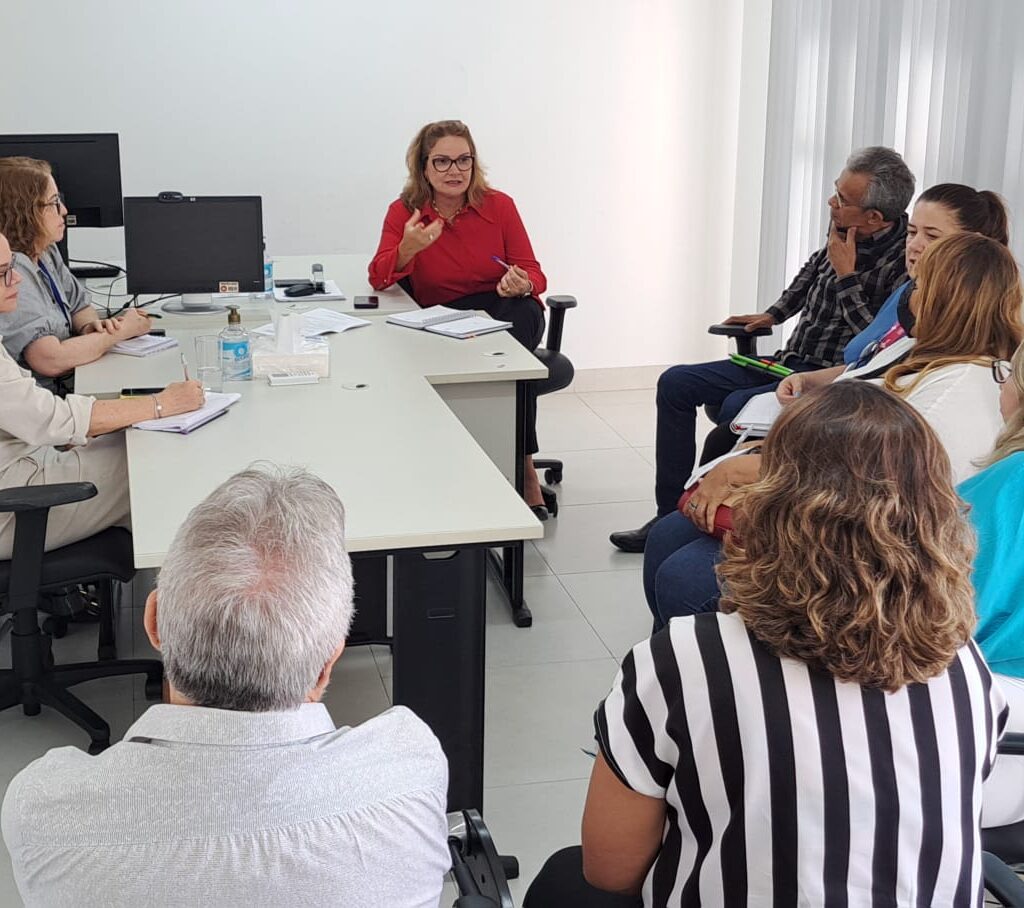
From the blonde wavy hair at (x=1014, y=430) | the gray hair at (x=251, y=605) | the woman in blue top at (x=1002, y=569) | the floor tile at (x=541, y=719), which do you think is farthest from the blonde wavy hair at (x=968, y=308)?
the gray hair at (x=251, y=605)

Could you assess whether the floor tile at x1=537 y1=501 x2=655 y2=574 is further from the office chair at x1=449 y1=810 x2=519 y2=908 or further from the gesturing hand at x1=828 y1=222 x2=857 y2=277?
the office chair at x1=449 y1=810 x2=519 y2=908

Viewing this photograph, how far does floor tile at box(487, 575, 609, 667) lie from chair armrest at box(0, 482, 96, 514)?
1257 millimetres

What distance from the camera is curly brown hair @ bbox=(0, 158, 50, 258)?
12.0 ft

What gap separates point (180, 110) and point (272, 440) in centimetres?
325

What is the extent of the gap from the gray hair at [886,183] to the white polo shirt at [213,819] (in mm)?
3237

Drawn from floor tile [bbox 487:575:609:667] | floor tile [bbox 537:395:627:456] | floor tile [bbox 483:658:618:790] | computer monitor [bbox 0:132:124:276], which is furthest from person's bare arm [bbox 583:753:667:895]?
floor tile [bbox 537:395:627:456]

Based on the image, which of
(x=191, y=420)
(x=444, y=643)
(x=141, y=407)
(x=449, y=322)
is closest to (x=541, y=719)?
(x=444, y=643)

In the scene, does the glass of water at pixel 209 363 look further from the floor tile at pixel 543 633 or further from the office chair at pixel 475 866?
the office chair at pixel 475 866

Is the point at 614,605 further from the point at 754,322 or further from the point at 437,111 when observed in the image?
the point at 437,111

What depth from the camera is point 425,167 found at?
4.50 metres

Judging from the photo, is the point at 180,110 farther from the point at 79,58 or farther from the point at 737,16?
the point at 737,16

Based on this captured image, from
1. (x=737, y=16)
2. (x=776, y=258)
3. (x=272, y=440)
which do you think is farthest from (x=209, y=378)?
(x=737, y=16)

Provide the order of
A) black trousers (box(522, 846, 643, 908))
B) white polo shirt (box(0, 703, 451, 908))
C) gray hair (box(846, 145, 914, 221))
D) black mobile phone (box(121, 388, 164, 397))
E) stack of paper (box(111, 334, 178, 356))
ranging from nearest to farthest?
white polo shirt (box(0, 703, 451, 908)) → black trousers (box(522, 846, 643, 908)) → black mobile phone (box(121, 388, 164, 397)) → stack of paper (box(111, 334, 178, 356)) → gray hair (box(846, 145, 914, 221))

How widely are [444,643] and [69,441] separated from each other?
1.08 metres
